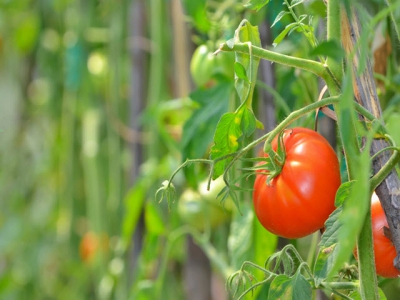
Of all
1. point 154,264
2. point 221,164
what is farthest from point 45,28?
point 221,164

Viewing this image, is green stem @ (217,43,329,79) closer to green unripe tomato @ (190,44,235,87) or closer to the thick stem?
the thick stem

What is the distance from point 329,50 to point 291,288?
15cm

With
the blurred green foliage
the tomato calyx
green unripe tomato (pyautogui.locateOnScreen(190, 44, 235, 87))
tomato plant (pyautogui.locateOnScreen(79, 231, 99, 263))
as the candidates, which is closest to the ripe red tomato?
the tomato calyx

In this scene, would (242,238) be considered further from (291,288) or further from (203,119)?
(291,288)

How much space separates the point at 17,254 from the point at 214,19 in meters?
0.96

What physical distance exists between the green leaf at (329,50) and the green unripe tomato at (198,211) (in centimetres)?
45

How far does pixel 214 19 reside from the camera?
674 millimetres

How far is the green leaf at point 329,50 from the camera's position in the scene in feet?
0.94

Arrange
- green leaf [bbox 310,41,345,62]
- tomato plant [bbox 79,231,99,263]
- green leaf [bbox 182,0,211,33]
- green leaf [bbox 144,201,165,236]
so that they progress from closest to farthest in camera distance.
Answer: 1. green leaf [bbox 310,41,345,62]
2. green leaf [bbox 182,0,211,33]
3. green leaf [bbox 144,201,165,236]
4. tomato plant [bbox 79,231,99,263]

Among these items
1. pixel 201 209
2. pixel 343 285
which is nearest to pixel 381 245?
pixel 343 285

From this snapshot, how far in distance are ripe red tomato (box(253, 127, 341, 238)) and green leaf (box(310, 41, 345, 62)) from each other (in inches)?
3.3

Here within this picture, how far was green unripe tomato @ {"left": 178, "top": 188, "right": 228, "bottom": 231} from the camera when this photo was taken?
741mm

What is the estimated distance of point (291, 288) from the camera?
344mm

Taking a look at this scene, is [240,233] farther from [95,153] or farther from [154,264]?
[95,153]
